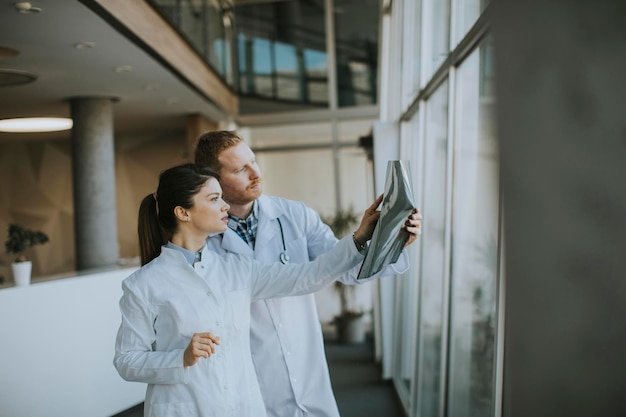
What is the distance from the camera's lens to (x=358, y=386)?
696cm

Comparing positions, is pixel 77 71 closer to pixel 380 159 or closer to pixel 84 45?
pixel 84 45

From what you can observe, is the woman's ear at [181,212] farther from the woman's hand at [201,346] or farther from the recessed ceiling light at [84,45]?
the recessed ceiling light at [84,45]

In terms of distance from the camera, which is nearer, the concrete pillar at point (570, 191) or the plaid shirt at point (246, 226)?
the concrete pillar at point (570, 191)

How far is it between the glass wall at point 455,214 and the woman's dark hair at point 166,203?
90 cm

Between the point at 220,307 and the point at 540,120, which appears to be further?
the point at 220,307

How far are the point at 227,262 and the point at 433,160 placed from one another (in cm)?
272

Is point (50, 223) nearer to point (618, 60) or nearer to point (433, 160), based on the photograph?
point (433, 160)

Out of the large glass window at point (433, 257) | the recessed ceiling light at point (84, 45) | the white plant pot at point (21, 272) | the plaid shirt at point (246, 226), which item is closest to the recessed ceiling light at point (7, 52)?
the recessed ceiling light at point (84, 45)

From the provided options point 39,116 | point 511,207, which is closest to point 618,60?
point 511,207

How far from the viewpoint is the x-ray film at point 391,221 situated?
1752mm

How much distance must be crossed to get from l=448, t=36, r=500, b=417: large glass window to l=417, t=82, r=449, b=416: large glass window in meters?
0.49

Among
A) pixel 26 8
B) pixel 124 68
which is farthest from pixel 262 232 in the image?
pixel 124 68

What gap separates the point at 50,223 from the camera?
32.1 ft

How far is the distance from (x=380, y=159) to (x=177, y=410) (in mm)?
4997
